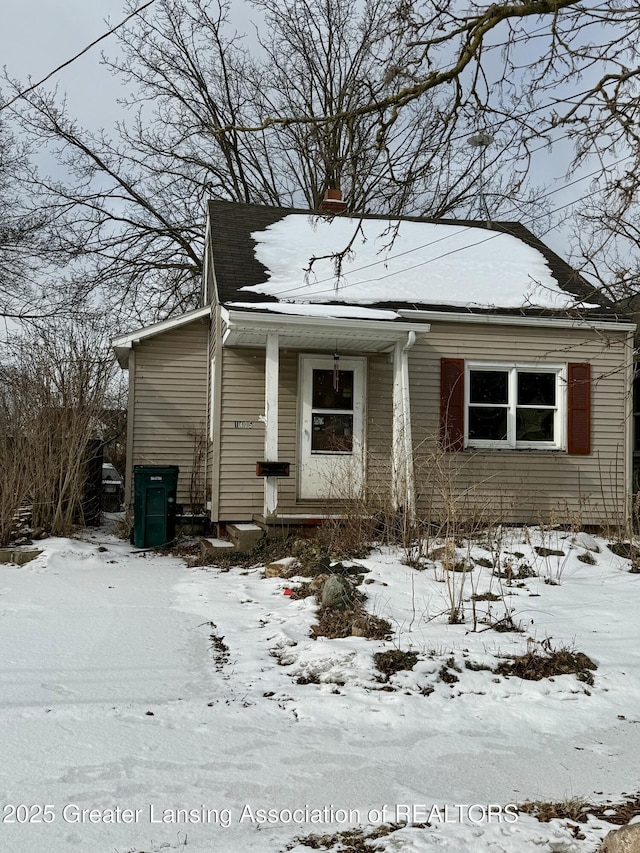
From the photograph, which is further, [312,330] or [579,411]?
[579,411]

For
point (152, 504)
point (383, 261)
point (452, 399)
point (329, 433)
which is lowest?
point (152, 504)

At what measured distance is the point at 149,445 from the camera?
480 inches

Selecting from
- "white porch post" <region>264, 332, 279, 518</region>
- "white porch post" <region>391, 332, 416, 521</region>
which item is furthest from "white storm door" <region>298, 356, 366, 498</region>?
"white porch post" <region>264, 332, 279, 518</region>

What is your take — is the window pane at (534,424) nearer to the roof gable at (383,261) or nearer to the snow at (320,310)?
the roof gable at (383,261)

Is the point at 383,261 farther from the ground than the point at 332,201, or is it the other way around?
the point at 332,201

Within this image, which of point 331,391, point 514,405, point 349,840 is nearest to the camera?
point 349,840

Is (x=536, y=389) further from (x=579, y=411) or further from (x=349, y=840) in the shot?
(x=349, y=840)

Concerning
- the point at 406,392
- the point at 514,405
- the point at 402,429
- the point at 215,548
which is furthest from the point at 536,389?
the point at 215,548

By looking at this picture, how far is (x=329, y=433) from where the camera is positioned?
10.6 metres

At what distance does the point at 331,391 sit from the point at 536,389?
3.11m

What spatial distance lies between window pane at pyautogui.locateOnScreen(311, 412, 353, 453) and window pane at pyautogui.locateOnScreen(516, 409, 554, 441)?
8.40ft

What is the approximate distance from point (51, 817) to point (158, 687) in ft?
5.21

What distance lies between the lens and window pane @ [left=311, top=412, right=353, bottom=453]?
1051 cm

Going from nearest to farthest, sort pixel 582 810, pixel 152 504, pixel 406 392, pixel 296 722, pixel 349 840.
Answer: pixel 349 840
pixel 582 810
pixel 296 722
pixel 406 392
pixel 152 504
